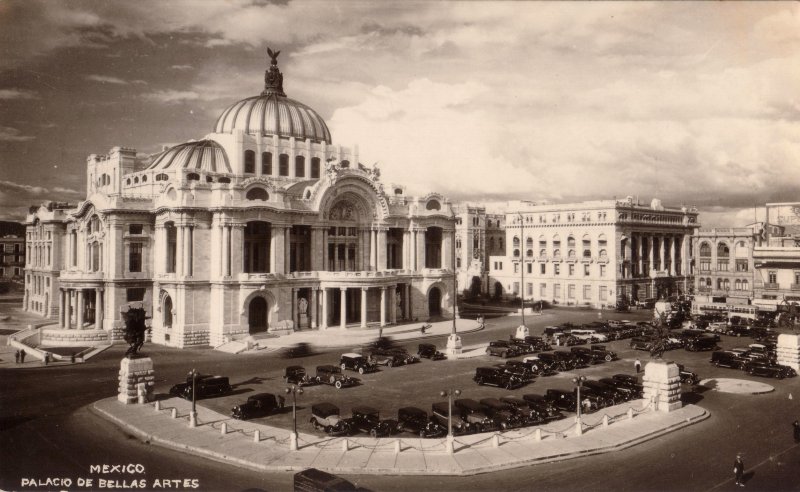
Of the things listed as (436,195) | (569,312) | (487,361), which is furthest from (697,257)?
(487,361)

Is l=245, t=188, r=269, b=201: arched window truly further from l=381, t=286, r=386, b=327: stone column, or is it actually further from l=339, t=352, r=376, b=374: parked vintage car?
l=339, t=352, r=376, b=374: parked vintage car

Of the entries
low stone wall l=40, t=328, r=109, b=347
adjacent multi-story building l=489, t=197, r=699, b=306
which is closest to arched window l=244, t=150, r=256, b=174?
low stone wall l=40, t=328, r=109, b=347

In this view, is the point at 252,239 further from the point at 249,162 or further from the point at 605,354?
the point at 605,354

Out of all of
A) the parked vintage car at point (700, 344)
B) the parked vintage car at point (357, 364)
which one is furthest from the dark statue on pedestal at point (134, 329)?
the parked vintage car at point (700, 344)

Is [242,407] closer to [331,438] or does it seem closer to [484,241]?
[331,438]

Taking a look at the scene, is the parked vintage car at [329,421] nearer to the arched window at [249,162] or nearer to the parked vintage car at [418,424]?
the parked vintage car at [418,424]

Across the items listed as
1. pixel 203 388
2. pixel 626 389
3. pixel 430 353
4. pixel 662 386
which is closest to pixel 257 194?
pixel 430 353
